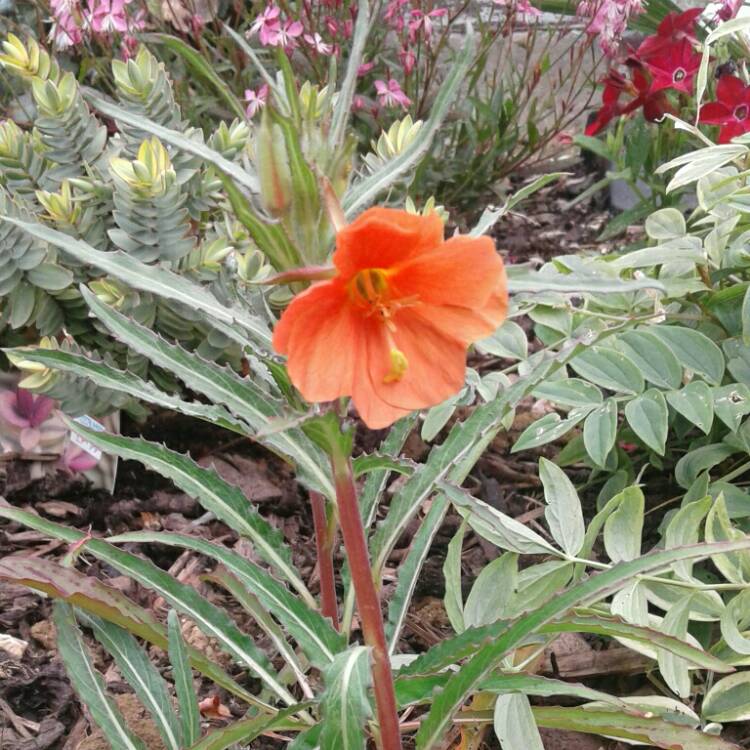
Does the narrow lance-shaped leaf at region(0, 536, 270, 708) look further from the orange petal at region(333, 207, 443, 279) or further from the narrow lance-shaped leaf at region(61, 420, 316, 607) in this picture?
the orange petal at region(333, 207, 443, 279)

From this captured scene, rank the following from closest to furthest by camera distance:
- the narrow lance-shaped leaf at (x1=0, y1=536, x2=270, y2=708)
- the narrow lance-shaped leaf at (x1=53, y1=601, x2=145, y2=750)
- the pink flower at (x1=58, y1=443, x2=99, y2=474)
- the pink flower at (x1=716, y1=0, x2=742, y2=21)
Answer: the narrow lance-shaped leaf at (x1=0, y1=536, x2=270, y2=708) < the narrow lance-shaped leaf at (x1=53, y1=601, x2=145, y2=750) < the pink flower at (x1=58, y1=443, x2=99, y2=474) < the pink flower at (x1=716, y1=0, x2=742, y2=21)

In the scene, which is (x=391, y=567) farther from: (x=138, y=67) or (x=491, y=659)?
A: (x=138, y=67)

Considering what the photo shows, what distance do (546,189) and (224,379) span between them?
9.73ft

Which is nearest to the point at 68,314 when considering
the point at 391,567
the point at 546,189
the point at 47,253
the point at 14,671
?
the point at 47,253

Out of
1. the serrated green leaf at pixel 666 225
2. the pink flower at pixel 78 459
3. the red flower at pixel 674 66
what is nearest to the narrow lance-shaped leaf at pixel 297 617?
the pink flower at pixel 78 459

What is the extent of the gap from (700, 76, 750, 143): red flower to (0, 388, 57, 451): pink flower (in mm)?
1574

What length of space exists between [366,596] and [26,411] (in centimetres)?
119

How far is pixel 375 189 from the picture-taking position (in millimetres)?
944

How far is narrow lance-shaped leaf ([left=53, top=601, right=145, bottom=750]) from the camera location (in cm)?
115

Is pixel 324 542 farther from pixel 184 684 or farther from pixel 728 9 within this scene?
pixel 728 9

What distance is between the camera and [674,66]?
2180mm

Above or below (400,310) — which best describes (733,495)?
below

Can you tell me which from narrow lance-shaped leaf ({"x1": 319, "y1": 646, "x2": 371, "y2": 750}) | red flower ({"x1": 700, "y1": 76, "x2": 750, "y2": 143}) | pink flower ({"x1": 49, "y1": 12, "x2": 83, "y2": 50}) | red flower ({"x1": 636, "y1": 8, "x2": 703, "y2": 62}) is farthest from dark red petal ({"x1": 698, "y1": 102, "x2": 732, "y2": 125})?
pink flower ({"x1": 49, "y1": 12, "x2": 83, "y2": 50})

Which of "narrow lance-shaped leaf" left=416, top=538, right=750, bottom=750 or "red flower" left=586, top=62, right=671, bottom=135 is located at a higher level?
"red flower" left=586, top=62, right=671, bottom=135
